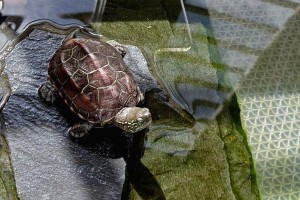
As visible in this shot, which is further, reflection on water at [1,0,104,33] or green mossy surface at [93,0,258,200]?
reflection on water at [1,0,104,33]

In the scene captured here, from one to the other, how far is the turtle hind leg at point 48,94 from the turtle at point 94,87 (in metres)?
0.03

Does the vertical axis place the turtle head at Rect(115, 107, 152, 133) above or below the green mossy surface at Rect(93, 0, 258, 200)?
above

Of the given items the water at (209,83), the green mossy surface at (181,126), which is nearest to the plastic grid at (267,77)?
the water at (209,83)

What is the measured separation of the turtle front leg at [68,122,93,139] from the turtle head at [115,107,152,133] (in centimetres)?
26

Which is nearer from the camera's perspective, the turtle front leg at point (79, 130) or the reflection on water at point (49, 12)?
the turtle front leg at point (79, 130)

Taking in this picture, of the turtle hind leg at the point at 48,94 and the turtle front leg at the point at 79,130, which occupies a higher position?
the turtle hind leg at the point at 48,94

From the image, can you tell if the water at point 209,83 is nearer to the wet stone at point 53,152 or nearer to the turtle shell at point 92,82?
the wet stone at point 53,152

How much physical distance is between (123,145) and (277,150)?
135 cm

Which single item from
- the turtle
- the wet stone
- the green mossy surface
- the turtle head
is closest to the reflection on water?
the green mossy surface

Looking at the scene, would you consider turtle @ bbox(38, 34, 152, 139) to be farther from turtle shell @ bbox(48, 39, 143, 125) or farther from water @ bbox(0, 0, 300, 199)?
water @ bbox(0, 0, 300, 199)

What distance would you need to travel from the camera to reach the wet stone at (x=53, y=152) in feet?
11.7

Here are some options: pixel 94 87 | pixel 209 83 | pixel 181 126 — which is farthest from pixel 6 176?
pixel 209 83

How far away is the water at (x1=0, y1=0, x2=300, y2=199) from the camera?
397 cm

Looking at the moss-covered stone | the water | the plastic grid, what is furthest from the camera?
the plastic grid
